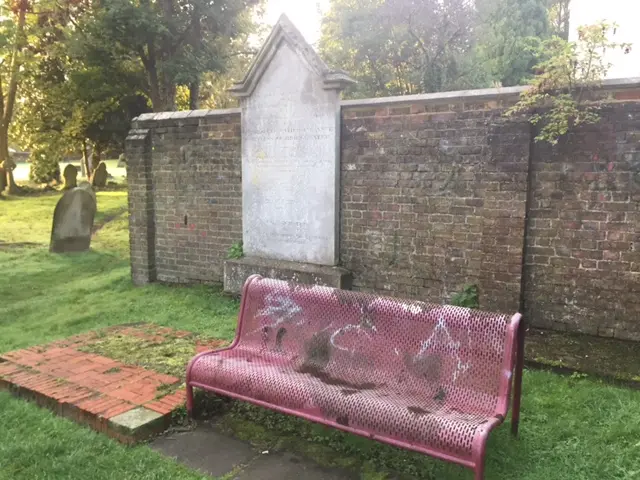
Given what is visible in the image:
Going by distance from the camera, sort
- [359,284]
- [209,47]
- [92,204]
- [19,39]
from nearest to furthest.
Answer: [359,284] → [92,204] → [209,47] → [19,39]

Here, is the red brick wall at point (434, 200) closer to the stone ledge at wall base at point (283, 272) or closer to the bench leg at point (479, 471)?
the stone ledge at wall base at point (283, 272)

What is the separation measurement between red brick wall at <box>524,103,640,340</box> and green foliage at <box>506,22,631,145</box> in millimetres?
191

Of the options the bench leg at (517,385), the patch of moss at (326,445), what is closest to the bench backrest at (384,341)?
the bench leg at (517,385)

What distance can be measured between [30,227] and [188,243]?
9765 mm

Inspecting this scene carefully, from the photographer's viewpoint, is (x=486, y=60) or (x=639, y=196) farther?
(x=486, y=60)

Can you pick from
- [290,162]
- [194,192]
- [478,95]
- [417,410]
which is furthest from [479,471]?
[194,192]

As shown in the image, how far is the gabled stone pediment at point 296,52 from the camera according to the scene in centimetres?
589

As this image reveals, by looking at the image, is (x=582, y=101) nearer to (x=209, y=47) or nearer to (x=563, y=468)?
(x=563, y=468)

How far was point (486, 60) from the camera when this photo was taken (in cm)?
1578

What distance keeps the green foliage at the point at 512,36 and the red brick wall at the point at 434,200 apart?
1000 cm

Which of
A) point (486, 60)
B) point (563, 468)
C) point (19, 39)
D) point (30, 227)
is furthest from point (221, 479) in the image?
point (19, 39)

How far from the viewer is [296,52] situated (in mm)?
6086

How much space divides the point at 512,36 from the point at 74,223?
12.2 metres

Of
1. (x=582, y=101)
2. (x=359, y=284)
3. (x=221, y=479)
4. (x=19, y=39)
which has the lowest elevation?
(x=221, y=479)
